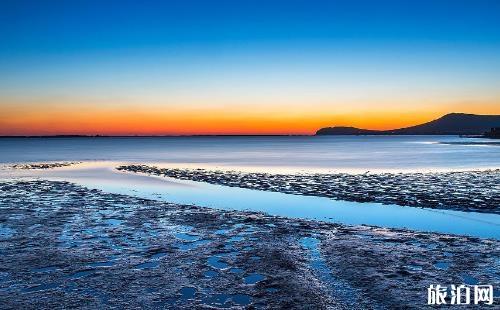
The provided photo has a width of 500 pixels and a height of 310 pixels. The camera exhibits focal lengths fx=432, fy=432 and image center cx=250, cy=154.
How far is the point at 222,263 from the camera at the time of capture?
33.8 ft

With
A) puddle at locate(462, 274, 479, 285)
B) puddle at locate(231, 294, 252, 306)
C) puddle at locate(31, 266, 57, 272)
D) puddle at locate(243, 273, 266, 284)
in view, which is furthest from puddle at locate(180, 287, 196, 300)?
puddle at locate(462, 274, 479, 285)

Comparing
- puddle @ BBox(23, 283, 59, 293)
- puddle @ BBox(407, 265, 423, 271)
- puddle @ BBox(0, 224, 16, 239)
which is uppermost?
puddle @ BBox(0, 224, 16, 239)

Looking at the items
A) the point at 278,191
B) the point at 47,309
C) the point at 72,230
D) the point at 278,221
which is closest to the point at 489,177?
the point at 278,191

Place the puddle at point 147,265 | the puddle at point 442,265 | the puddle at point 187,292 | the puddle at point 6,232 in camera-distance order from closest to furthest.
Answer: the puddle at point 187,292, the puddle at point 442,265, the puddle at point 147,265, the puddle at point 6,232

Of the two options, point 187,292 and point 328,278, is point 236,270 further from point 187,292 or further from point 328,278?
point 328,278

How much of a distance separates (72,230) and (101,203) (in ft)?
19.8

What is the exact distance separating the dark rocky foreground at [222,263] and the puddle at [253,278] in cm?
2

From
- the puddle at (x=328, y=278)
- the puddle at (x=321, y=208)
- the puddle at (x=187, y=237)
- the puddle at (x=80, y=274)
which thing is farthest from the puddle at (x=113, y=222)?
the puddle at (x=328, y=278)

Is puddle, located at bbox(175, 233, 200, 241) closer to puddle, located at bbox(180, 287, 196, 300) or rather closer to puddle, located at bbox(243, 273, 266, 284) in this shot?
puddle, located at bbox(243, 273, 266, 284)

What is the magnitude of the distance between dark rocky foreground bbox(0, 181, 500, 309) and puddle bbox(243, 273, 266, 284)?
0.07ft

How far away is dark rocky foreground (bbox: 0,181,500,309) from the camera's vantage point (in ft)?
26.3

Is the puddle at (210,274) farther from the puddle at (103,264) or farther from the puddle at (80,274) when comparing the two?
the puddle at (80,274)

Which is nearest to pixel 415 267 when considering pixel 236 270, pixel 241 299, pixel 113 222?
pixel 236 270

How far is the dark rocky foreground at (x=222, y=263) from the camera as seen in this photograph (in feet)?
26.3
